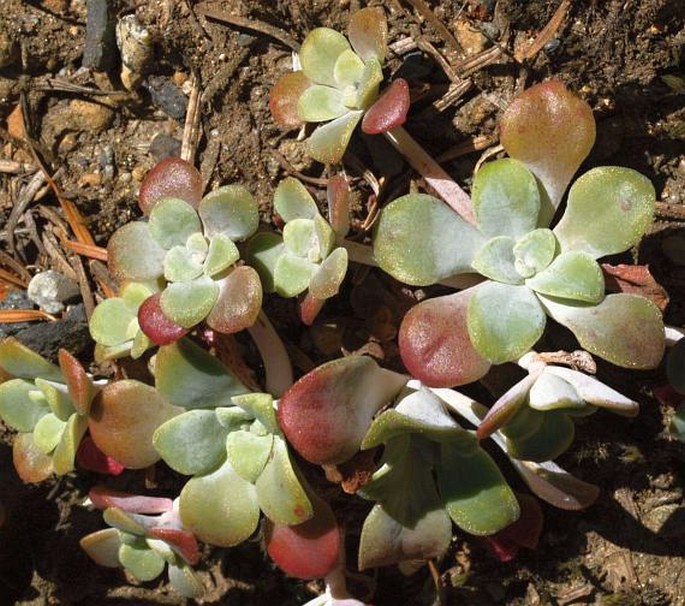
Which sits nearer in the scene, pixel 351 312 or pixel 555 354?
pixel 555 354

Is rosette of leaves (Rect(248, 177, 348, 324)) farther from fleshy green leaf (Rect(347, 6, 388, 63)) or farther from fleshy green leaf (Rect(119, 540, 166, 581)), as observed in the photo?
fleshy green leaf (Rect(119, 540, 166, 581))

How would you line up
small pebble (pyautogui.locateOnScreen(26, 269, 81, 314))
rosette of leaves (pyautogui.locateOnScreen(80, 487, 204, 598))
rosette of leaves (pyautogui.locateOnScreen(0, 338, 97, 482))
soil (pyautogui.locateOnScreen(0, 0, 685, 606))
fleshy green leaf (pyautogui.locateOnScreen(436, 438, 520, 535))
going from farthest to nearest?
small pebble (pyautogui.locateOnScreen(26, 269, 81, 314)), soil (pyautogui.locateOnScreen(0, 0, 685, 606)), rosette of leaves (pyautogui.locateOnScreen(80, 487, 204, 598)), rosette of leaves (pyautogui.locateOnScreen(0, 338, 97, 482)), fleshy green leaf (pyautogui.locateOnScreen(436, 438, 520, 535))

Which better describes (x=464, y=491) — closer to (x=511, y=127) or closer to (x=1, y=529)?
(x=511, y=127)

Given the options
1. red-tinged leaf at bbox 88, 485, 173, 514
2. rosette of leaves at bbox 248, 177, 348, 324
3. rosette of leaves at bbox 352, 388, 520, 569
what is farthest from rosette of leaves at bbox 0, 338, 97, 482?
rosette of leaves at bbox 352, 388, 520, 569

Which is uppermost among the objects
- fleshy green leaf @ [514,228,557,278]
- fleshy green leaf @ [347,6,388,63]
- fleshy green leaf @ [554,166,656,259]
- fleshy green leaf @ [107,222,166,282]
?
fleshy green leaf @ [347,6,388,63]

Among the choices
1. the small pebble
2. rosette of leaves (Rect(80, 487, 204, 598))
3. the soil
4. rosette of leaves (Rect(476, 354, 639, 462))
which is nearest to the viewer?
rosette of leaves (Rect(476, 354, 639, 462))

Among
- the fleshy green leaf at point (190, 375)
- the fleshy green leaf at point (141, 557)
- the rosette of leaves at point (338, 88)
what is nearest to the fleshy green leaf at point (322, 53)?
the rosette of leaves at point (338, 88)

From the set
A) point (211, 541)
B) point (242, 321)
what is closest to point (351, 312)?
point (242, 321)

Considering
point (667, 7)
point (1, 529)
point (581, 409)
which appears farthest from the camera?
point (1, 529)
